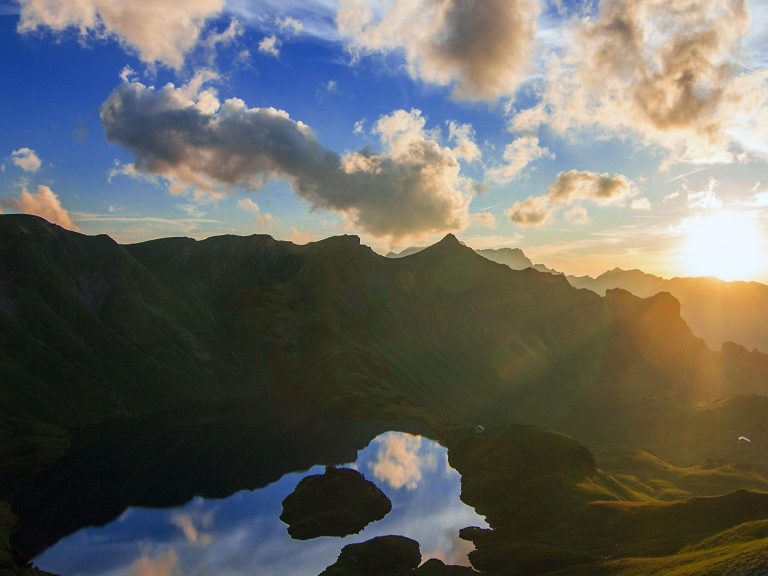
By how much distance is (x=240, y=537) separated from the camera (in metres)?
119

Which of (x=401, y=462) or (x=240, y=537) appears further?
(x=401, y=462)

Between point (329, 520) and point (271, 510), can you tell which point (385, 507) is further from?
point (271, 510)

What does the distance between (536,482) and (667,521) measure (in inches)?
1442

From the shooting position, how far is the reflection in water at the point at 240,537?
104 m

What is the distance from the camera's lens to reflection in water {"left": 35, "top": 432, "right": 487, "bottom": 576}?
104m

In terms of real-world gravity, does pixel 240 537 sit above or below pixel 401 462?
above

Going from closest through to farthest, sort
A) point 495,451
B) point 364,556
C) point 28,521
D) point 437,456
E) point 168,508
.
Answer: point 364,556 < point 28,521 < point 168,508 < point 495,451 < point 437,456

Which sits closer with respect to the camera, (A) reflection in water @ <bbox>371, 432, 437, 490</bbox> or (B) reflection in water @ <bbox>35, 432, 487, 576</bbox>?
(B) reflection in water @ <bbox>35, 432, 487, 576</bbox>

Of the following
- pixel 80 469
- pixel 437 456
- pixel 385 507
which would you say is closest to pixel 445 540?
pixel 385 507

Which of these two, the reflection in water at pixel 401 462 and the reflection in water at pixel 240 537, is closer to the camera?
the reflection in water at pixel 240 537

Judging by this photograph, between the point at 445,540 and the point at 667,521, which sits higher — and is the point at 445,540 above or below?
below

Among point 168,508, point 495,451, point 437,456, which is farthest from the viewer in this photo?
point 437,456

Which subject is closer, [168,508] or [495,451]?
[168,508]

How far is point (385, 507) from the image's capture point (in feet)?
449
